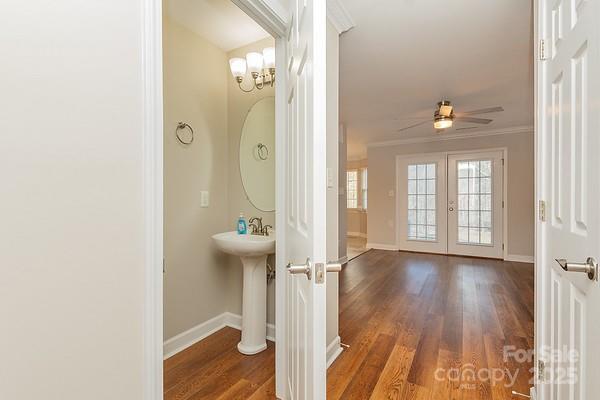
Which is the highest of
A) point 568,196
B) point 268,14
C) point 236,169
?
point 268,14

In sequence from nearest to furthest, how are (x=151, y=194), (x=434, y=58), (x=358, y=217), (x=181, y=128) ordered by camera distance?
1. (x=151, y=194)
2. (x=181, y=128)
3. (x=434, y=58)
4. (x=358, y=217)

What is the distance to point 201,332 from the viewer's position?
218 centimetres

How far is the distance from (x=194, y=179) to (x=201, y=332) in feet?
4.01

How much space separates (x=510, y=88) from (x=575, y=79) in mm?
3021

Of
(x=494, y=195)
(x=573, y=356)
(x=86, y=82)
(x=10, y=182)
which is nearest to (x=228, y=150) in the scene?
(x=86, y=82)

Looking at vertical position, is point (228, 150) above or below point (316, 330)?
above

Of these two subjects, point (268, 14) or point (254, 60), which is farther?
point (254, 60)

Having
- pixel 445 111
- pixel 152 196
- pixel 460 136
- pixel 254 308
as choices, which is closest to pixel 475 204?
pixel 460 136

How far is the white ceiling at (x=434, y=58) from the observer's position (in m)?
2.02

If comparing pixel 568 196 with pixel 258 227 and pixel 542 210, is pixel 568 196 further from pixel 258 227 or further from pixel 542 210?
pixel 258 227

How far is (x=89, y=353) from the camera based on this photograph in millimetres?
779

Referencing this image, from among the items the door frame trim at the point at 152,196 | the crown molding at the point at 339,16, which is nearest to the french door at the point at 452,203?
the crown molding at the point at 339,16

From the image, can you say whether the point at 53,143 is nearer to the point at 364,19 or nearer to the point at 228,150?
the point at 228,150

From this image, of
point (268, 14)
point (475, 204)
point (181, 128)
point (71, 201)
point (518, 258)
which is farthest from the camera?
point (475, 204)
